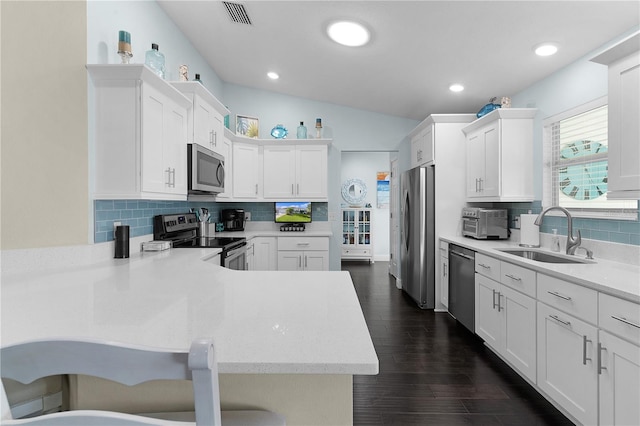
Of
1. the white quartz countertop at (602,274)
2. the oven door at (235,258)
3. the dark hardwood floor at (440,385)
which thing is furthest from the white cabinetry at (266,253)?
the white quartz countertop at (602,274)

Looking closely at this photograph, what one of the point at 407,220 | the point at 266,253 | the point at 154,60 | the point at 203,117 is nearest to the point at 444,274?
the point at 407,220

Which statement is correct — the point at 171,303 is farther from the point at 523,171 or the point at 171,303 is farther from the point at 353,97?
the point at 353,97

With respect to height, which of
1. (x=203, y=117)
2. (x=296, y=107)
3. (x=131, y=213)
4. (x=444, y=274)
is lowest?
(x=444, y=274)

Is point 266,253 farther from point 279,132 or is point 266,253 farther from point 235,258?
point 279,132

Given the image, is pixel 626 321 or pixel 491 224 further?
pixel 491 224

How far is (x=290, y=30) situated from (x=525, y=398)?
348cm

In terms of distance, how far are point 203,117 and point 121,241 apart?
53.8 inches

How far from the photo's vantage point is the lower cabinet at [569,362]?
1.73m

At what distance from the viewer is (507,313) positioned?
2592 mm

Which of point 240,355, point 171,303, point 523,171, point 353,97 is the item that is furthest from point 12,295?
point 353,97

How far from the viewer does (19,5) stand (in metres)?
1.75

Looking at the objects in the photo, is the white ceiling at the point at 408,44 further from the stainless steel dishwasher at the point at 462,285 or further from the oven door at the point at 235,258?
the oven door at the point at 235,258

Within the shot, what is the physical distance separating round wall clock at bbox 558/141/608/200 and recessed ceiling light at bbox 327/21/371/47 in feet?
6.63

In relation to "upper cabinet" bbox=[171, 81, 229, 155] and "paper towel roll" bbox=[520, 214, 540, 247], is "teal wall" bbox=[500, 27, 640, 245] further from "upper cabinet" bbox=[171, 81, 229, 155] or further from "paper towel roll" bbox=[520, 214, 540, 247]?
"upper cabinet" bbox=[171, 81, 229, 155]
